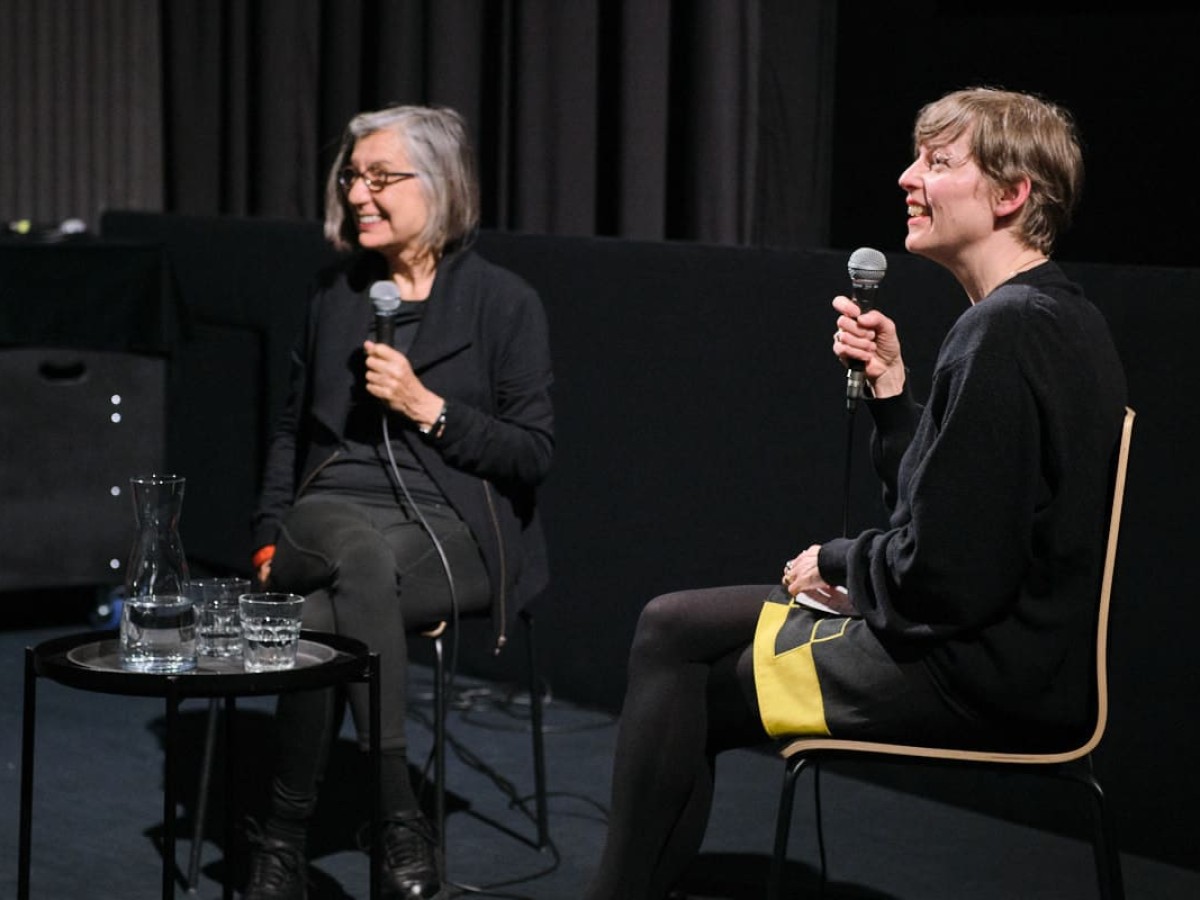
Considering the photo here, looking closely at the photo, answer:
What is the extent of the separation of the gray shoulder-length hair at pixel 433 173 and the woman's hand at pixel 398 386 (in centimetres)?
32

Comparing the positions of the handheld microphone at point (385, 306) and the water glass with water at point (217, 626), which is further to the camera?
the handheld microphone at point (385, 306)

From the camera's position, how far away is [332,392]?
3.05m

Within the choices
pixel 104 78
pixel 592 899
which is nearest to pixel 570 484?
pixel 592 899

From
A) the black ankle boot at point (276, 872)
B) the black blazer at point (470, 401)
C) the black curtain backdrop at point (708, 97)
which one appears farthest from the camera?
the black curtain backdrop at point (708, 97)

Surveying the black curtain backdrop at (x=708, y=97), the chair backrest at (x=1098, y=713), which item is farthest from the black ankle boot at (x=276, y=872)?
the black curtain backdrop at (x=708, y=97)

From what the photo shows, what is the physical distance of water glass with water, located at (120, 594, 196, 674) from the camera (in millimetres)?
2217

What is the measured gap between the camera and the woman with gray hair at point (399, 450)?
2.73 meters

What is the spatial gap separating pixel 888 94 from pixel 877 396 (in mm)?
1742

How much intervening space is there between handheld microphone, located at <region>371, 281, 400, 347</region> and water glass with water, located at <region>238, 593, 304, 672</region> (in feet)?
2.24

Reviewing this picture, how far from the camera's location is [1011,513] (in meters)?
2.04

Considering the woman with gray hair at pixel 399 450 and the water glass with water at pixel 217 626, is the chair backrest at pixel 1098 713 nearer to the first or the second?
the water glass with water at pixel 217 626

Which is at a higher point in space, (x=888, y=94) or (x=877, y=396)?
(x=888, y=94)

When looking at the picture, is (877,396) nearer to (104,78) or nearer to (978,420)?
(978,420)

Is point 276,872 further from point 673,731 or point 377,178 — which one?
point 377,178
